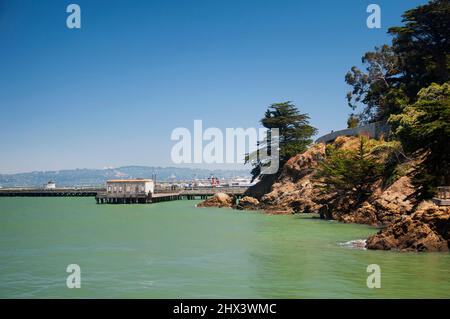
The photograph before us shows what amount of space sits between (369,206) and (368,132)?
20663 mm

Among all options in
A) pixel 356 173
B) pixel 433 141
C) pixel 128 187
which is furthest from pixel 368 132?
pixel 128 187

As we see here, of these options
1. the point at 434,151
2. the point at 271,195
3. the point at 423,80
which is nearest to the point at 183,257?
the point at 434,151

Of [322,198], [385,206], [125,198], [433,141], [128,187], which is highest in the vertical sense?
[433,141]

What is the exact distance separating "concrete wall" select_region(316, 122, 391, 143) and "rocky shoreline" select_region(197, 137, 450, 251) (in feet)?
4.19

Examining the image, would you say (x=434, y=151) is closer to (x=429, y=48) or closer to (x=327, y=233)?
(x=327, y=233)

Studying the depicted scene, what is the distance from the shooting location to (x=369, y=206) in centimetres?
5369

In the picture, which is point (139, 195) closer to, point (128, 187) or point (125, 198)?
point (125, 198)

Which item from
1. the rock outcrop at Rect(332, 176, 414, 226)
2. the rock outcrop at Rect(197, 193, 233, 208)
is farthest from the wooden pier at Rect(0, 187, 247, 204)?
the rock outcrop at Rect(332, 176, 414, 226)

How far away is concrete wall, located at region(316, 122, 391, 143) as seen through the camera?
67375 mm

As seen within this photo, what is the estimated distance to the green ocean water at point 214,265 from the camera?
933 inches

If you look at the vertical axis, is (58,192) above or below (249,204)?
below

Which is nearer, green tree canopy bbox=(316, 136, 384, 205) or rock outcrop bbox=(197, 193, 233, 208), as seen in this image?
green tree canopy bbox=(316, 136, 384, 205)

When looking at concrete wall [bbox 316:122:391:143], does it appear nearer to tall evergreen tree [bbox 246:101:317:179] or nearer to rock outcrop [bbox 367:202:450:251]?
tall evergreen tree [bbox 246:101:317:179]
